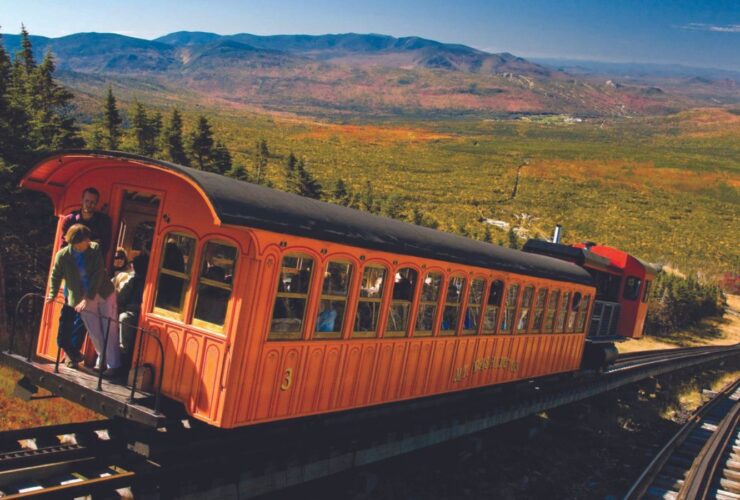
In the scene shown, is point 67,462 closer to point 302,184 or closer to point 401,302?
point 401,302

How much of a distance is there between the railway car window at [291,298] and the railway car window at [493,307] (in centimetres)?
530

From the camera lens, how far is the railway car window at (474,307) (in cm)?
1217

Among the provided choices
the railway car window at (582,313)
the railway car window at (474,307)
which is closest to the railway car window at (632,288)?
the railway car window at (582,313)

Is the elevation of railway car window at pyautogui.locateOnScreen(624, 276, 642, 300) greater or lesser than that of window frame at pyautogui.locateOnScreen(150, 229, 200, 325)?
lesser

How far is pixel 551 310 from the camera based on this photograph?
15.6 meters

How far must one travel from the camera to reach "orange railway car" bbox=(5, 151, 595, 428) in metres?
7.64

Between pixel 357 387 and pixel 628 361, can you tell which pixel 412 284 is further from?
pixel 628 361

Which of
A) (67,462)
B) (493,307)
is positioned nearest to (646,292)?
(493,307)

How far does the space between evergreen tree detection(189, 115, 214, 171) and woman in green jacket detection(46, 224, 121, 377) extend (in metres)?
31.3

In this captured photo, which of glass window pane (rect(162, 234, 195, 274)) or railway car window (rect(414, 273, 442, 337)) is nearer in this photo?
glass window pane (rect(162, 234, 195, 274))

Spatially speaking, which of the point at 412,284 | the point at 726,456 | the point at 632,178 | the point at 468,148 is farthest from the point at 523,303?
the point at 468,148

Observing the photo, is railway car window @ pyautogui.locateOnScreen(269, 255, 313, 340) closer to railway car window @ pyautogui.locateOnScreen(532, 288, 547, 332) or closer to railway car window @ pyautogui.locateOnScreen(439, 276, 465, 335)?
railway car window @ pyautogui.locateOnScreen(439, 276, 465, 335)

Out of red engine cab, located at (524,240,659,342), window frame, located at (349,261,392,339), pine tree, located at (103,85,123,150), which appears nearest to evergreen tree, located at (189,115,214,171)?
pine tree, located at (103,85,123,150)

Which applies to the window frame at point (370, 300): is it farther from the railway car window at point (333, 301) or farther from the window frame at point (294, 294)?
the window frame at point (294, 294)
